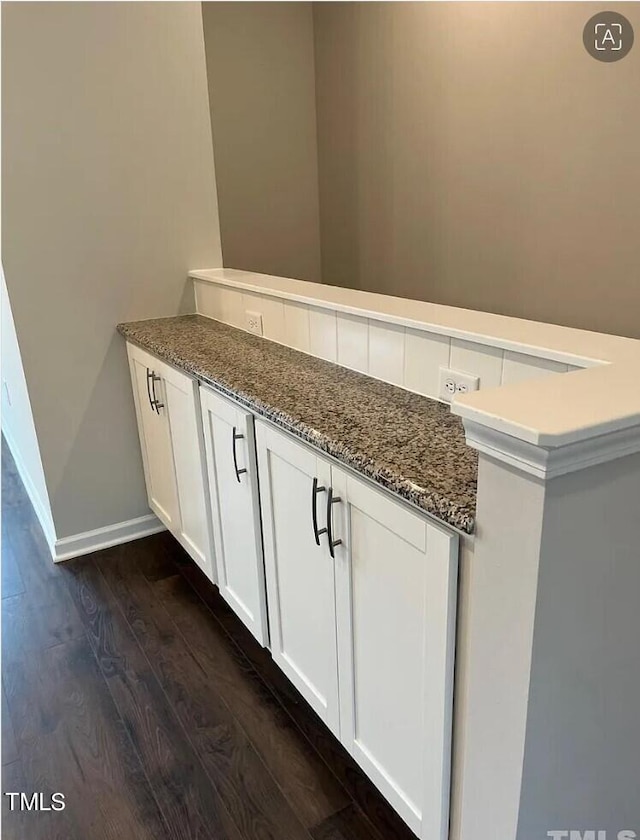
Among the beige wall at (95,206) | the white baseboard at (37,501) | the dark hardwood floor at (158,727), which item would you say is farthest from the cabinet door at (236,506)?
the white baseboard at (37,501)

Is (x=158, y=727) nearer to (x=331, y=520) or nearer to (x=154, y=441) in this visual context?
(x=331, y=520)

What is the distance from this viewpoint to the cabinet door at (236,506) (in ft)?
5.60

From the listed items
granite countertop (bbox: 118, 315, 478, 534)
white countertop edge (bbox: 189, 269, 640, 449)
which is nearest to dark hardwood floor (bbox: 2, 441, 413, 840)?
granite countertop (bbox: 118, 315, 478, 534)

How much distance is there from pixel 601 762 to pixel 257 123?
3.80 meters

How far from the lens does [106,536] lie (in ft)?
9.02

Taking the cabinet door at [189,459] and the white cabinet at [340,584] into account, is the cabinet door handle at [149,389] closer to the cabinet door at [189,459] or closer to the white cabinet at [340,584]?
the cabinet door at [189,459]

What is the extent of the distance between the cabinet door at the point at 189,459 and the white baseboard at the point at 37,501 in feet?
2.28

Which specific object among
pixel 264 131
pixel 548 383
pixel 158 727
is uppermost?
pixel 264 131

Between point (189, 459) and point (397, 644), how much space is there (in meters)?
1.11

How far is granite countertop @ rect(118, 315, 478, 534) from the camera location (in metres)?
1.07

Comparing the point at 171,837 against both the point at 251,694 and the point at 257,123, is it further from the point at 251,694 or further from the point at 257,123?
the point at 257,123

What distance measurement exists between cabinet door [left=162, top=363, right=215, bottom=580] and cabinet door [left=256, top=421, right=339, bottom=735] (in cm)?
44

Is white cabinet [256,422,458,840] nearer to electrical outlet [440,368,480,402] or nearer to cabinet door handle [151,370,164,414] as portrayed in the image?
electrical outlet [440,368,480,402]

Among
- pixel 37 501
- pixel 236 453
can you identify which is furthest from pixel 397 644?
pixel 37 501
